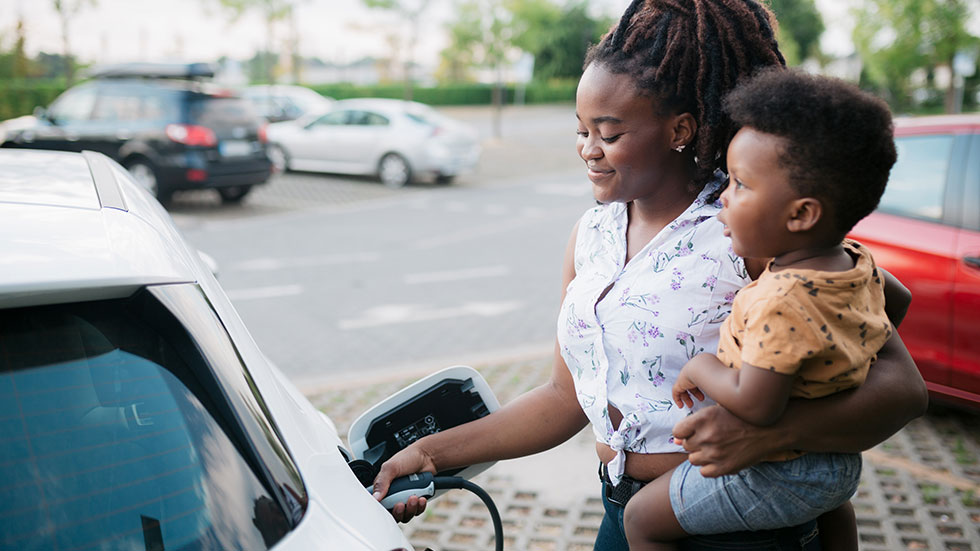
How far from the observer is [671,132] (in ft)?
5.65

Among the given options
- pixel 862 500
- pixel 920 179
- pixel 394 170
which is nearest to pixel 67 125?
pixel 394 170

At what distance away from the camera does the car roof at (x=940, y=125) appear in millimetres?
4687

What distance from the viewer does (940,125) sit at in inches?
190

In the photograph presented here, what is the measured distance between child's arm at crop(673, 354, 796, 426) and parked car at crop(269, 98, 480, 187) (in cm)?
1449

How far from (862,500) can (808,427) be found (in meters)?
2.76

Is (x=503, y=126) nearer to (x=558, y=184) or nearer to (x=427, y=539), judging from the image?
(x=558, y=184)

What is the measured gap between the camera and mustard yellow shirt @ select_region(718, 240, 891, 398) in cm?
137

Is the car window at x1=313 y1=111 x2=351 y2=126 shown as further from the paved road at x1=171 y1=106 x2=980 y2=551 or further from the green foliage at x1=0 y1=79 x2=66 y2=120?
the green foliage at x1=0 y1=79 x2=66 y2=120

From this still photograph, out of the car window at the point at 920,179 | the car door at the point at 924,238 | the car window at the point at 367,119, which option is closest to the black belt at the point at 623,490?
the car door at the point at 924,238

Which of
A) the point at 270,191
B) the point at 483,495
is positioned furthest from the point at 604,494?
the point at 270,191

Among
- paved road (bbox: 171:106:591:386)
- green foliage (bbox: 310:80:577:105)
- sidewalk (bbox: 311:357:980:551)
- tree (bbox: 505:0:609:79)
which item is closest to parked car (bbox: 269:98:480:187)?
paved road (bbox: 171:106:591:386)

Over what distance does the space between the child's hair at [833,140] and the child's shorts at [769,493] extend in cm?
42

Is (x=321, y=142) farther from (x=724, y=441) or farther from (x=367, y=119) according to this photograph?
(x=724, y=441)

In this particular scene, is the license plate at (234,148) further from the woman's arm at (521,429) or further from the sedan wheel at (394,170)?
the woman's arm at (521,429)
